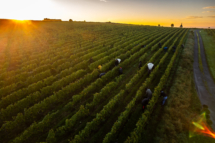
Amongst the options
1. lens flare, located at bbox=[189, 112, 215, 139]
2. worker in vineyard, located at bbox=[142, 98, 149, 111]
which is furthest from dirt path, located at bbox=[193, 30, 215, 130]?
worker in vineyard, located at bbox=[142, 98, 149, 111]

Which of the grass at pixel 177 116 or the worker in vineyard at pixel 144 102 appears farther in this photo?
the worker in vineyard at pixel 144 102

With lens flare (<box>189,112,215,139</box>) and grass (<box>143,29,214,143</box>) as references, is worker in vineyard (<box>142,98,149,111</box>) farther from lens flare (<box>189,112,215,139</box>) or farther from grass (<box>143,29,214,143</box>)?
lens flare (<box>189,112,215,139</box>)

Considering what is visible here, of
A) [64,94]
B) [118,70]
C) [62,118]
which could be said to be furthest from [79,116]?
[118,70]

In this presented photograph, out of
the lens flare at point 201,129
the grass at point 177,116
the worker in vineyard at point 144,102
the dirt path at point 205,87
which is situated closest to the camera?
the grass at point 177,116

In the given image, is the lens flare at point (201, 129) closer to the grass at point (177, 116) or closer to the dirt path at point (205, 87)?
the grass at point (177, 116)

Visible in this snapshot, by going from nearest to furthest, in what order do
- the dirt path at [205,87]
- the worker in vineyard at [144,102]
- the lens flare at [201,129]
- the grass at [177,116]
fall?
the grass at [177,116]
the lens flare at [201,129]
the worker in vineyard at [144,102]
the dirt path at [205,87]

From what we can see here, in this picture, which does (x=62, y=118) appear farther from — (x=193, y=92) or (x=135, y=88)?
(x=193, y=92)

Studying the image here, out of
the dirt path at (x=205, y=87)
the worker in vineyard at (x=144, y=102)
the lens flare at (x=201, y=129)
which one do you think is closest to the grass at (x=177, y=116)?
the lens flare at (x=201, y=129)

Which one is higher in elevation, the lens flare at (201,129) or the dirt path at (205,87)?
the dirt path at (205,87)
